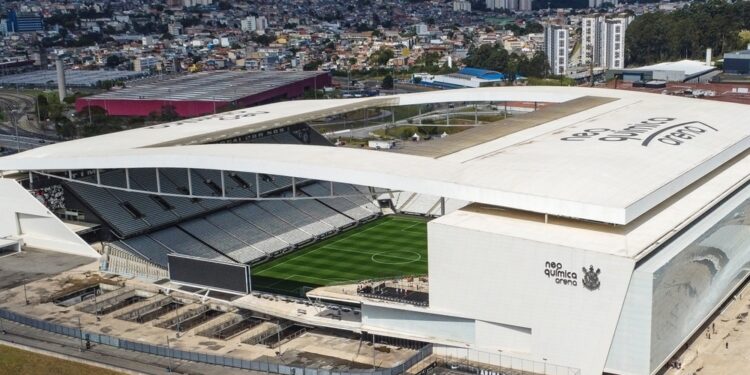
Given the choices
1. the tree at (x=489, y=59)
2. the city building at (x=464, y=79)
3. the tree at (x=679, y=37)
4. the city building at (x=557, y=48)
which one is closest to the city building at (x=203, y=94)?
the city building at (x=464, y=79)

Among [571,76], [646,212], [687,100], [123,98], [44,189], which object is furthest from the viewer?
[571,76]

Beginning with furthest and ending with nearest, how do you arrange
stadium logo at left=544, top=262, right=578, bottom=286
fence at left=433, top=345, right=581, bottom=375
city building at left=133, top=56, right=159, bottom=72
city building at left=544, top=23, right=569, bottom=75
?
city building at left=133, top=56, right=159, bottom=72, city building at left=544, top=23, right=569, bottom=75, fence at left=433, top=345, right=581, bottom=375, stadium logo at left=544, top=262, right=578, bottom=286

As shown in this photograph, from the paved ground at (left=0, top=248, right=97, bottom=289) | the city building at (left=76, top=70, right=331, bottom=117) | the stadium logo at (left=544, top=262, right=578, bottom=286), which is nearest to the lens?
the stadium logo at (left=544, top=262, right=578, bottom=286)

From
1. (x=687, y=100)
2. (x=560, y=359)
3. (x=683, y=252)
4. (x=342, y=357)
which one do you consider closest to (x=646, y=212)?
(x=683, y=252)

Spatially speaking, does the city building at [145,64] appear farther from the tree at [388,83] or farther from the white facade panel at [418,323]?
the white facade panel at [418,323]

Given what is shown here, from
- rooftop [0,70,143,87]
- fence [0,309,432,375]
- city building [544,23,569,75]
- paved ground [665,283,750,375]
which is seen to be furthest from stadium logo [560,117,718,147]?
rooftop [0,70,143,87]

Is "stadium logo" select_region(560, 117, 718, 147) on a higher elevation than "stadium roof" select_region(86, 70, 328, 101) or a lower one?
higher

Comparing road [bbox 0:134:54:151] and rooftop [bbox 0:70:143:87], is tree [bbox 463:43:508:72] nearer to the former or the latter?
rooftop [bbox 0:70:143:87]

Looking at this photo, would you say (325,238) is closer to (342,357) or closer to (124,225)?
(124,225)
